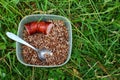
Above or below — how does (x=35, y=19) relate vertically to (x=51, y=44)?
above

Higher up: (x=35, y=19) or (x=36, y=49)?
(x=35, y=19)

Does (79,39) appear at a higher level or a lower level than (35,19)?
lower

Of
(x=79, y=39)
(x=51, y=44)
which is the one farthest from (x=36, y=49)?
(x=79, y=39)

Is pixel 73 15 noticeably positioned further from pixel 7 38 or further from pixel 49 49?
pixel 7 38

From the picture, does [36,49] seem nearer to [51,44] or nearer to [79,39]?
[51,44]

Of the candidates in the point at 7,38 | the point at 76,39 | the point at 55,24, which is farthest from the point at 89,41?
the point at 7,38

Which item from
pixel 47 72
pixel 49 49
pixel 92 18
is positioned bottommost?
pixel 47 72

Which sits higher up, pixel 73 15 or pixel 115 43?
pixel 73 15
